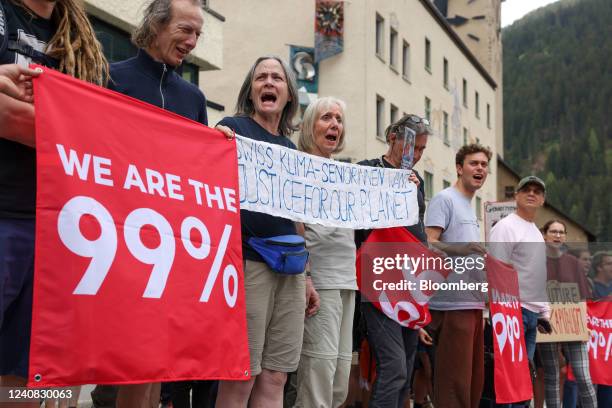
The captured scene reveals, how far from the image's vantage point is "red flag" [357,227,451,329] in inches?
221

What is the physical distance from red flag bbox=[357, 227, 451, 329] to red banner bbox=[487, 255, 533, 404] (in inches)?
27.6

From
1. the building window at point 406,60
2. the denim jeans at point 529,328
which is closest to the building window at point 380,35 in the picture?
the building window at point 406,60

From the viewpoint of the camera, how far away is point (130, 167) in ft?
10.6

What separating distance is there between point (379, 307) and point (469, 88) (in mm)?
41254

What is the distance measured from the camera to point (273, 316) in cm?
422

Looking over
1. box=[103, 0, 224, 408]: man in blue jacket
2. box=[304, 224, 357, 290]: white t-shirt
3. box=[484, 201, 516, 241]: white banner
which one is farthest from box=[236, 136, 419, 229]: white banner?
box=[484, 201, 516, 241]: white banner

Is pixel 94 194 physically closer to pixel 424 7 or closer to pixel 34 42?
pixel 34 42

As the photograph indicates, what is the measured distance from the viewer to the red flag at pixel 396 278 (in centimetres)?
562

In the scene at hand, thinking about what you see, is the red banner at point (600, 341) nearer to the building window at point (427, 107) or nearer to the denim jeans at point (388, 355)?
the denim jeans at point (388, 355)

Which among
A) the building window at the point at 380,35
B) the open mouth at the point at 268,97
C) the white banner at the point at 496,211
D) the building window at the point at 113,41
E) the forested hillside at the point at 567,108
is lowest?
the open mouth at the point at 268,97

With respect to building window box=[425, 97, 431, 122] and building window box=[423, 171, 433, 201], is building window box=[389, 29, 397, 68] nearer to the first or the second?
building window box=[425, 97, 431, 122]

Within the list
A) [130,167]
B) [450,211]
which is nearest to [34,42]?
[130,167]

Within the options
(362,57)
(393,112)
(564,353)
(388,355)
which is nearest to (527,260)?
(564,353)

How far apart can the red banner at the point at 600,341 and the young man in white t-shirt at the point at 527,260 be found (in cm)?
124
